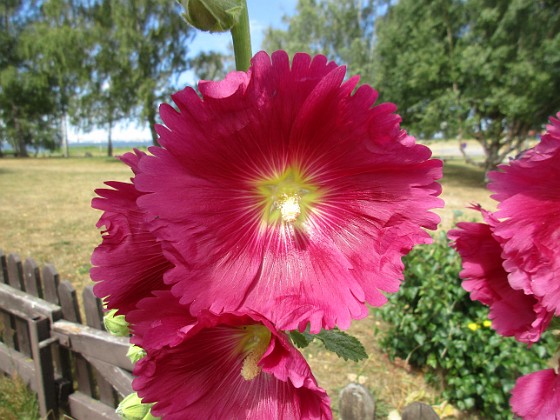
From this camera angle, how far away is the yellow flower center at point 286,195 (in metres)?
0.64

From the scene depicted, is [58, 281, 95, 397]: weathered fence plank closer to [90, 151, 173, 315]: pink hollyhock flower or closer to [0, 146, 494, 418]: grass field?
[0, 146, 494, 418]: grass field

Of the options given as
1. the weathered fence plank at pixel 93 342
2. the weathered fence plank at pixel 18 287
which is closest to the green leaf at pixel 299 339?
the weathered fence plank at pixel 93 342

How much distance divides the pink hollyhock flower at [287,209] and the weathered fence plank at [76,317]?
8.33 ft

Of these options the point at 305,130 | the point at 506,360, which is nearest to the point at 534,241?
the point at 305,130

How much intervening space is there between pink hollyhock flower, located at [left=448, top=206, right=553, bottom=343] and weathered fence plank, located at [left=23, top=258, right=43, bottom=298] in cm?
309

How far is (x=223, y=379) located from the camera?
23.4 inches

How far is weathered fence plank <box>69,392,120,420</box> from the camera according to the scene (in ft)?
8.60

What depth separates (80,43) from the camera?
20.1m

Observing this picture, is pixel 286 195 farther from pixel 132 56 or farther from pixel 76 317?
pixel 132 56

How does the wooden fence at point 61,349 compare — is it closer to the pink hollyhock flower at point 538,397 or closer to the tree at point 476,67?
the pink hollyhock flower at point 538,397

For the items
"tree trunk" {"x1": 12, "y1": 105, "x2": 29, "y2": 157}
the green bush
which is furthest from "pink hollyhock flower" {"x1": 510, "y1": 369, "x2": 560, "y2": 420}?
"tree trunk" {"x1": 12, "y1": 105, "x2": 29, "y2": 157}

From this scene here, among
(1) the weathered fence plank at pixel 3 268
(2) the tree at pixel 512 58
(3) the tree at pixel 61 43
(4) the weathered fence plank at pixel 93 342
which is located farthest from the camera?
(3) the tree at pixel 61 43

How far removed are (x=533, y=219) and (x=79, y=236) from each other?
23.9 feet

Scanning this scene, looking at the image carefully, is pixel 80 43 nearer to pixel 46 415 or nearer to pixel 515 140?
pixel 515 140
